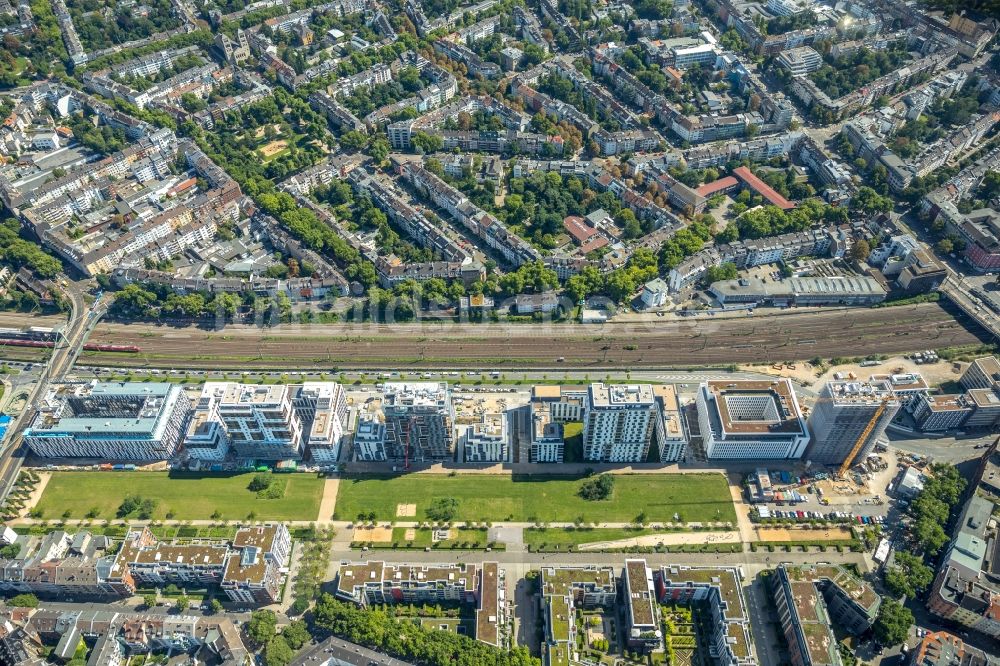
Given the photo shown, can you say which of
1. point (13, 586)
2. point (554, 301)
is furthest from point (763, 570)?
point (13, 586)

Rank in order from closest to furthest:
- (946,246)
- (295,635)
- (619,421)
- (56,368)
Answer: (295,635), (619,421), (56,368), (946,246)

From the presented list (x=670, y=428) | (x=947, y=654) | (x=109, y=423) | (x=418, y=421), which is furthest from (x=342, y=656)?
(x=947, y=654)

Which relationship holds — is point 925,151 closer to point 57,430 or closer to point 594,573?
point 594,573

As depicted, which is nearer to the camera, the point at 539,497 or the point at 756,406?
the point at 539,497

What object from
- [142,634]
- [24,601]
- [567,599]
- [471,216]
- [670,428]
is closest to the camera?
[567,599]

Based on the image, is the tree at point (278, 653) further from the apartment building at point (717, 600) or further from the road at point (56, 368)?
the road at point (56, 368)

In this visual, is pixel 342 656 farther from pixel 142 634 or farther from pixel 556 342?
pixel 556 342
